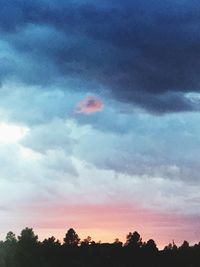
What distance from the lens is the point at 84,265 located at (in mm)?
199750

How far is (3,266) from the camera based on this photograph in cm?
19950

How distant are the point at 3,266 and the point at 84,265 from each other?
80.0 feet
